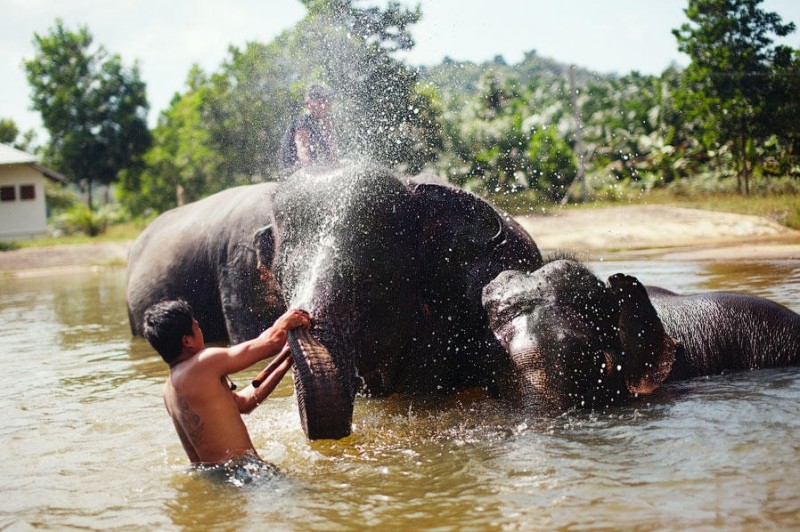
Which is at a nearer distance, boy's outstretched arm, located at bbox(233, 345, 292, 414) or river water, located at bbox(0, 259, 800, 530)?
river water, located at bbox(0, 259, 800, 530)

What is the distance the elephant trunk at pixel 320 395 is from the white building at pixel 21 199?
3162cm

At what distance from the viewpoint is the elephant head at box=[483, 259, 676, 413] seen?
4.40 meters

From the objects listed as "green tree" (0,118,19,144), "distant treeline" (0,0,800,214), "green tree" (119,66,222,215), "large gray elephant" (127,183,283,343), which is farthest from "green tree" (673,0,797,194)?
"green tree" (0,118,19,144)

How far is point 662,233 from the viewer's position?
1573cm

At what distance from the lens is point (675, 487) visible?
3354 millimetres

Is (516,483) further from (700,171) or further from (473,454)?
(700,171)

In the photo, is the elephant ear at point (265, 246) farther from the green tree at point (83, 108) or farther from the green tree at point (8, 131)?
the green tree at point (8, 131)

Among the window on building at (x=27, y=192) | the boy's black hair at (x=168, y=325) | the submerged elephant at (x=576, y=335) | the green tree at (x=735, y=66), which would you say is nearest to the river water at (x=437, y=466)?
the submerged elephant at (x=576, y=335)

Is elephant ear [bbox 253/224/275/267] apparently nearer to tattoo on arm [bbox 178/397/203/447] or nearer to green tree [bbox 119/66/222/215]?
tattoo on arm [bbox 178/397/203/447]

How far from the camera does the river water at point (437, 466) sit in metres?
3.25

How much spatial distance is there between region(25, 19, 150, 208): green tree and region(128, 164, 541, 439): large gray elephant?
37.3m

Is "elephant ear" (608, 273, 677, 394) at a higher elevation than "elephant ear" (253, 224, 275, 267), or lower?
lower

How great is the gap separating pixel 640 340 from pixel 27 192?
3271 cm

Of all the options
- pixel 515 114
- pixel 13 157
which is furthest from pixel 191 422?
pixel 13 157
